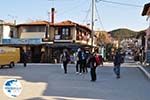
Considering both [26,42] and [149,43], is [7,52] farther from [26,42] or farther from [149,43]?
[26,42]

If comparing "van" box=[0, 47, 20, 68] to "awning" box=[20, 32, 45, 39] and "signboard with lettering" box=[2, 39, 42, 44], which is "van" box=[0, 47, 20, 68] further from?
"awning" box=[20, 32, 45, 39]

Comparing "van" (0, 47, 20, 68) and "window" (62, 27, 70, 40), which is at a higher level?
"window" (62, 27, 70, 40)

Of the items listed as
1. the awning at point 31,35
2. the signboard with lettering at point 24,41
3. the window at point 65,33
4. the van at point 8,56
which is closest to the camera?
the van at point 8,56

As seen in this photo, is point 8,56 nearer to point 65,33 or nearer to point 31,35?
point 65,33

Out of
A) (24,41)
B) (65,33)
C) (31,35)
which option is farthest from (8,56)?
(31,35)

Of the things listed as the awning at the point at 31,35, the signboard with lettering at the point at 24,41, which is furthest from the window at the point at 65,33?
the signboard with lettering at the point at 24,41

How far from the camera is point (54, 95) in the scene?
53.0 ft

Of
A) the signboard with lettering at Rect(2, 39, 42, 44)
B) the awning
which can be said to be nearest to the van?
the signboard with lettering at Rect(2, 39, 42, 44)

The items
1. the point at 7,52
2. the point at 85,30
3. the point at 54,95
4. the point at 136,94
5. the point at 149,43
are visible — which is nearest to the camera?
the point at 54,95

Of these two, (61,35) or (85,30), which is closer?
(61,35)

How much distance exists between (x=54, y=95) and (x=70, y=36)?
50920 millimetres

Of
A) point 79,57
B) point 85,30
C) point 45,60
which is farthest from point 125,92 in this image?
point 85,30

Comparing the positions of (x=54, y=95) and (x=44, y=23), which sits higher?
(x=44, y=23)

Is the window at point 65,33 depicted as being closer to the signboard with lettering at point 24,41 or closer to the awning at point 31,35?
the awning at point 31,35
